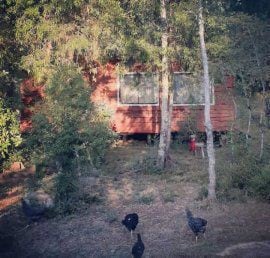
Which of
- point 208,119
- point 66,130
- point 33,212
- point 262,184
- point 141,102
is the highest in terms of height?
point 141,102

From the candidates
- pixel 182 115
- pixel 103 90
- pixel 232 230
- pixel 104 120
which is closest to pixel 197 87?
pixel 182 115

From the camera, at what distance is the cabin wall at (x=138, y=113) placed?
16.8 m

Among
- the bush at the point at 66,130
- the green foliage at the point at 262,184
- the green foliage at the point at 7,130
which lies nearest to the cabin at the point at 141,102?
the bush at the point at 66,130

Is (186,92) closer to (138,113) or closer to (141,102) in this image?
(141,102)

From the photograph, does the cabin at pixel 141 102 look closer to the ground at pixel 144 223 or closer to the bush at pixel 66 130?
the ground at pixel 144 223

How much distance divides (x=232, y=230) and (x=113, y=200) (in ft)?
12.3

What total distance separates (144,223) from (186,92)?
8.01m

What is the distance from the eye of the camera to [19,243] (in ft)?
30.7

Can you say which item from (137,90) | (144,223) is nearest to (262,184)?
(144,223)

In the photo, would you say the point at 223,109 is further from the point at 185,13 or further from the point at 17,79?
the point at 17,79

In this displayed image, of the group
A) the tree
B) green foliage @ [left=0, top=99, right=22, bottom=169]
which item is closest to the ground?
green foliage @ [left=0, top=99, right=22, bottom=169]

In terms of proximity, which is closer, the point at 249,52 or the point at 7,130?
the point at 7,130

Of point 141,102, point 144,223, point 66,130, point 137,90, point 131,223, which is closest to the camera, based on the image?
point 131,223

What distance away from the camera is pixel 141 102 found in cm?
1739
